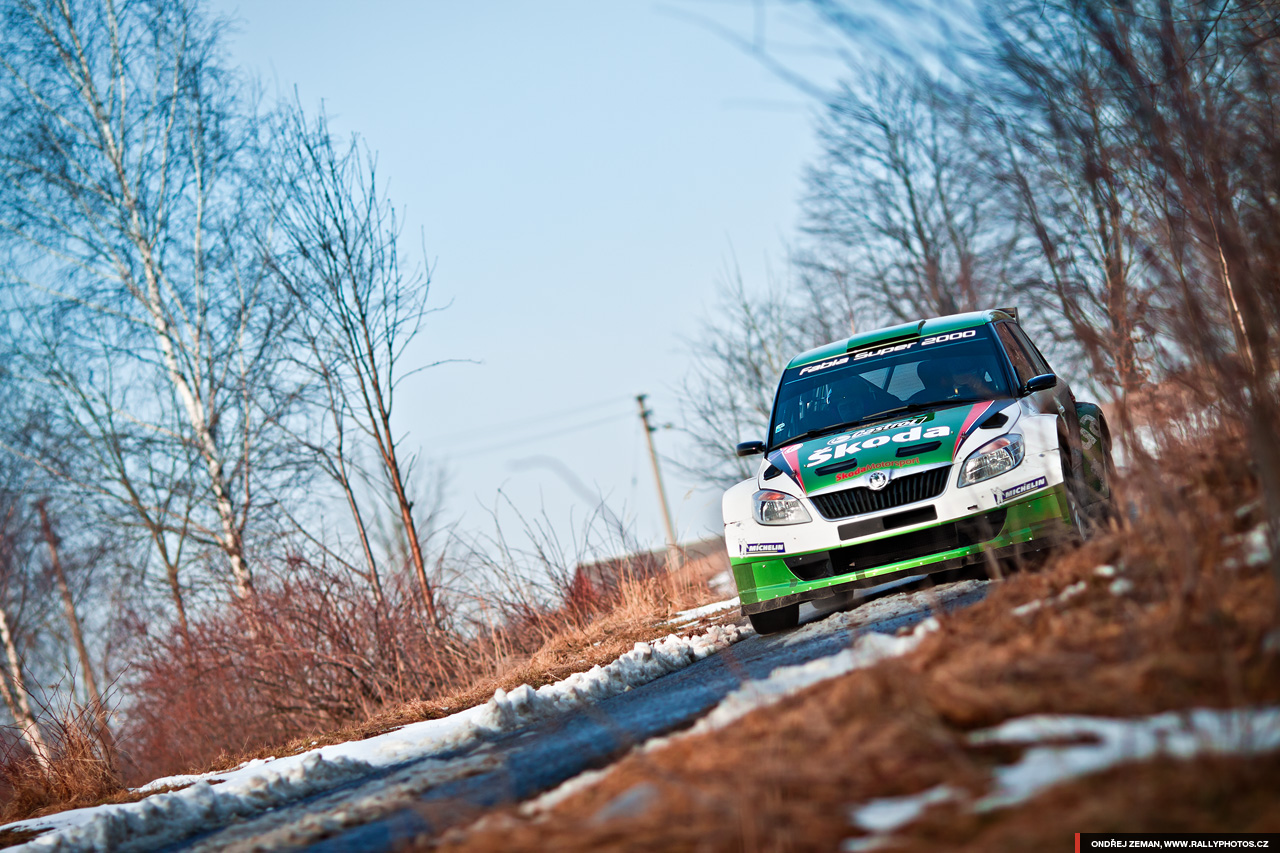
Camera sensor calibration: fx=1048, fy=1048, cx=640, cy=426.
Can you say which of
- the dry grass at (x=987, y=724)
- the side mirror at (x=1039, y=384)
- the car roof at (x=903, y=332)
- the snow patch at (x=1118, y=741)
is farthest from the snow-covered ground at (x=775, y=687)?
the car roof at (x=903, y=332)

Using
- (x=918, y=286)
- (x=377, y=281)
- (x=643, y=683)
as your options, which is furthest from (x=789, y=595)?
(x=918, y=286)

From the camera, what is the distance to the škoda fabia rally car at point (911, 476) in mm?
6656

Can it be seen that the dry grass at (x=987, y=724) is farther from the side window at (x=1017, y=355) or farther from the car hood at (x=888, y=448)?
the side window at (x=1017, y=355)

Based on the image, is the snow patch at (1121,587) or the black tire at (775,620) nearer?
the snow patch at (1121,587)

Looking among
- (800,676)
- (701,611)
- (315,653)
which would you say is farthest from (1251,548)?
(315,653)

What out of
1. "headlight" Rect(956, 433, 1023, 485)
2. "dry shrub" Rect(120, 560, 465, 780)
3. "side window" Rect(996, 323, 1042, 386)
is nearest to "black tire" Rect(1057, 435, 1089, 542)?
"headlight" Rect(956, 433, 1023, 485)

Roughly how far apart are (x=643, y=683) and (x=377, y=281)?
647 centimetres

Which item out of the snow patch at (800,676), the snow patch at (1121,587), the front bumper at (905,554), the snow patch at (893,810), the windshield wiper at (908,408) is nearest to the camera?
the snow patch at (893,810)

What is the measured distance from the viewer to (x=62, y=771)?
6508mm

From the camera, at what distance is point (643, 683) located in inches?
257

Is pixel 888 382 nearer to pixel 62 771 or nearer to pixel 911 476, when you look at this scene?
pixel 911 476

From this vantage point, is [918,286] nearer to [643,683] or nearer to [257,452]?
[257,452]

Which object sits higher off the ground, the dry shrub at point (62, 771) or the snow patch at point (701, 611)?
the dry shrub at point (62, 771)

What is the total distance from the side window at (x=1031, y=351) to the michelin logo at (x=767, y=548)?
322 cm
